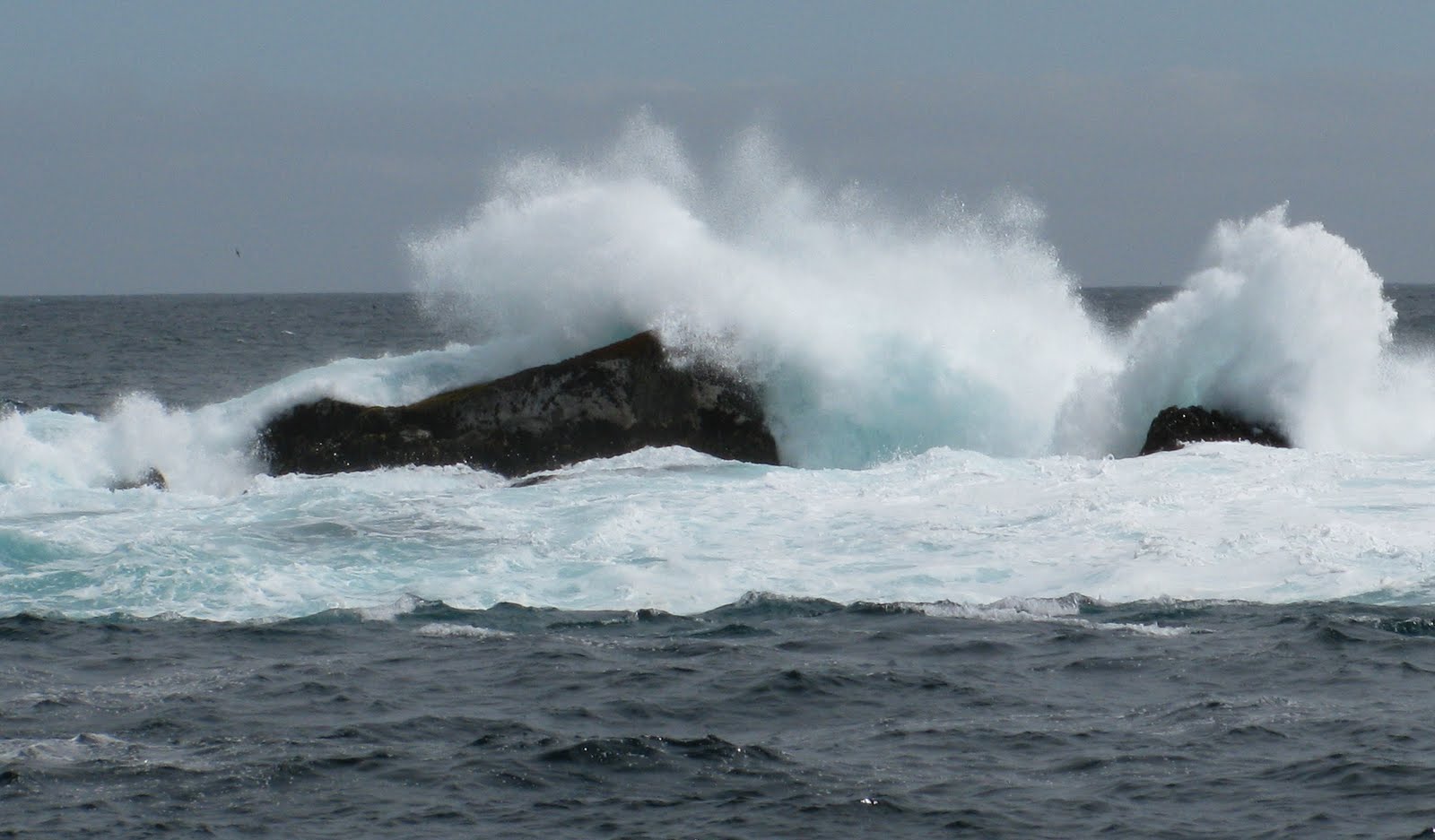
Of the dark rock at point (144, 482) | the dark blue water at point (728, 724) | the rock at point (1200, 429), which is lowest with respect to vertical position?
the dark blue water at point (728, 724)

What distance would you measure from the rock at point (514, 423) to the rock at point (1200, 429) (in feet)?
16.9

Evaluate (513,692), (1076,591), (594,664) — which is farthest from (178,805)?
(1076,591)

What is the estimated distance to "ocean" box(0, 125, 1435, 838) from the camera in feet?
29.0

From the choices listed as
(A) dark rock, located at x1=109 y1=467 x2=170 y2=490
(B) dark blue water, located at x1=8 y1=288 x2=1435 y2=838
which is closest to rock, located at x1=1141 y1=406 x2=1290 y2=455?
(B) dark blue water, located at x1=8 y1=288 x2=1435 y2=838

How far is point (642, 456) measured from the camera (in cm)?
1891

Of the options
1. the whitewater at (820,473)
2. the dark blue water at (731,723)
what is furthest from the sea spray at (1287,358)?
the dark blue water at (731,723)

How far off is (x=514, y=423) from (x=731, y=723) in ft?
31.1

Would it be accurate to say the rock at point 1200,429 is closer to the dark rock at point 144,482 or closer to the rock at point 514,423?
the rock at point 514,423

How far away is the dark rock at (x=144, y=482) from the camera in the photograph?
61.3 feet

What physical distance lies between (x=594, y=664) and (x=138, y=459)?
9.88 metres

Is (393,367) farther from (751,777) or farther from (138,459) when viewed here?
(751,777)

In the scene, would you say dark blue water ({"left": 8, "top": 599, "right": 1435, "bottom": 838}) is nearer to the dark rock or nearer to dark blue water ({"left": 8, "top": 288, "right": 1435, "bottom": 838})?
dark blue water ({"left": 8, "top": 288, "right": 1435, "bottom": 838})

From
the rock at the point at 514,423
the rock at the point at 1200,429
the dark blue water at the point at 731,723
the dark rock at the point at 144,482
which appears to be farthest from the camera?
the rock at the point at 1200,429

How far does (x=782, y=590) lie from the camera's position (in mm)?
13531
